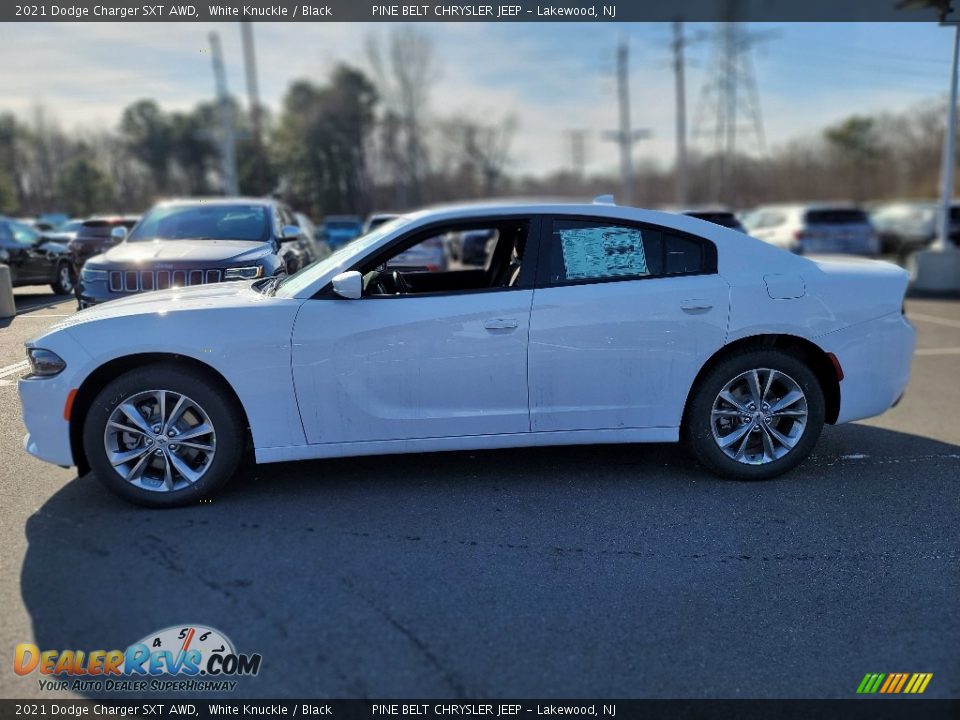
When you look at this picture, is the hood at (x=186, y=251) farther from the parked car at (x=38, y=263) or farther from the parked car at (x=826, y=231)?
the parked car at (x=826, y=231)

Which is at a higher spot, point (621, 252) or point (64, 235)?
point (64, 235)

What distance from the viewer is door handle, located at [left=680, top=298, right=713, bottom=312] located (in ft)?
14.3

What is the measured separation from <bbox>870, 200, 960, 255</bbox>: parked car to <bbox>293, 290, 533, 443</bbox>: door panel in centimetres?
2476

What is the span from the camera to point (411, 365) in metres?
4.16

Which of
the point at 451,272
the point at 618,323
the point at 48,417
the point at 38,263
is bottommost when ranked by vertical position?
the point at 48,417

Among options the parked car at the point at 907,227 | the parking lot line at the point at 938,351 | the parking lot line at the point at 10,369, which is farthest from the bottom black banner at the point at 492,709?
the parked car at the point at 907,227

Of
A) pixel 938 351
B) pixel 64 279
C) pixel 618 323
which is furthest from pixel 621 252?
pixel 938 351

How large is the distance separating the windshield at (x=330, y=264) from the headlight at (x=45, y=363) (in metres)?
1.21

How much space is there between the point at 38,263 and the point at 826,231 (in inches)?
665

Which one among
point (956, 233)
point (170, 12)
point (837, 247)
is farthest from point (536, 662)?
point (956, 233)

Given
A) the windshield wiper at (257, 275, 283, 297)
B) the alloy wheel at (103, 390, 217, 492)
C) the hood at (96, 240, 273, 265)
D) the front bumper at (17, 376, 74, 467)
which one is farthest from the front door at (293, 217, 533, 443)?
the hood at (96, 240, 273, 265)

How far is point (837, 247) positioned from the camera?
18328 mm

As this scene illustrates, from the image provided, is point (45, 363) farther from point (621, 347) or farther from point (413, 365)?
point (621, 347)

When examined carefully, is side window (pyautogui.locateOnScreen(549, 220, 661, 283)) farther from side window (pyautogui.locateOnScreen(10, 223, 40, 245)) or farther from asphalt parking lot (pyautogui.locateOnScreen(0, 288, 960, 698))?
side window (pyautogui.locateOnScreen(10, 223, 40, 245))
